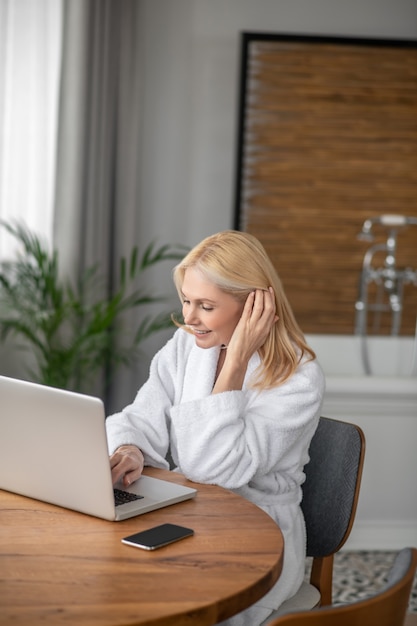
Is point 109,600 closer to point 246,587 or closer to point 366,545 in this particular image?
point 246,587

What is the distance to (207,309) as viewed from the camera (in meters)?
1.89

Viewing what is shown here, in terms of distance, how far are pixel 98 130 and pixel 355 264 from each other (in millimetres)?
1610

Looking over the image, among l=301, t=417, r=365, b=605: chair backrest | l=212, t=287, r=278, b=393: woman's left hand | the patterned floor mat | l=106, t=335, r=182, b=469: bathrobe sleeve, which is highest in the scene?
l=212, t=287, r=278, b=393: woman's left hand

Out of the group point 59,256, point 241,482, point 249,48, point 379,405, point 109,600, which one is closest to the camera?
point 109,600

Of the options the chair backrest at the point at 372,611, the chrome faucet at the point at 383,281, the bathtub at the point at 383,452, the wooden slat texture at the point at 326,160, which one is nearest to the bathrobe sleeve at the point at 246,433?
the chair backrest at the point at 372,611

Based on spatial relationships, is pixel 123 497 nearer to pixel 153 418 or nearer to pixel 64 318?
pixel 153 418

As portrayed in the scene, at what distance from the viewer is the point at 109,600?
47.2 inches

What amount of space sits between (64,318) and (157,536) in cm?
250

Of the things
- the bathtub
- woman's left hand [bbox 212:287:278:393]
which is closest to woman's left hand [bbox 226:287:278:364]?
woman's left hand [bbox 212:287:278:393]

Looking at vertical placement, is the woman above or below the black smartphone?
above

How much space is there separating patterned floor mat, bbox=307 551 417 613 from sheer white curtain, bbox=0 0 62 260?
2.12m

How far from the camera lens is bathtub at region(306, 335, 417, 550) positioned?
3293 millimetres

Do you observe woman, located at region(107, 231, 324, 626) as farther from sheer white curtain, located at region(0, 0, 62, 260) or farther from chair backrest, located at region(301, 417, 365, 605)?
sheer white curtain, located at region(0, 0, 62, 260)

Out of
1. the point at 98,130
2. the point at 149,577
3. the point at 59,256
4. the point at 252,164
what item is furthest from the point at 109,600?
the point at 252,164
